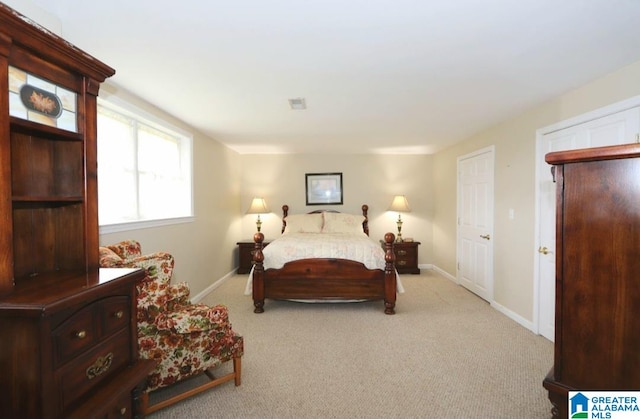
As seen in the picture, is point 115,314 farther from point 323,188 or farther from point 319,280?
point 323,188

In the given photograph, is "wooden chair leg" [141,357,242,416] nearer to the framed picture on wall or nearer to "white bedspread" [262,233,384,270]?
"white bedspread" [262,233,384,270]

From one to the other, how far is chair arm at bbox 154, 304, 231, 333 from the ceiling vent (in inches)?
77.5

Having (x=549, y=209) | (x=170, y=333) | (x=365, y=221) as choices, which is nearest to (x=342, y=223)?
(x=365, y=221)

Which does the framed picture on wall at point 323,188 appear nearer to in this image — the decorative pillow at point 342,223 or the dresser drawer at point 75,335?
the decorative pillow at point 342,223

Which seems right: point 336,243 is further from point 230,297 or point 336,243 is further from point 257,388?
point 257,388

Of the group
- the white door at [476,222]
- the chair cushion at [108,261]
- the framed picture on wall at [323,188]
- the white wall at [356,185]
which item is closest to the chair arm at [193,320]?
the chair cushion at [108,261]

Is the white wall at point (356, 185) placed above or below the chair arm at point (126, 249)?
above

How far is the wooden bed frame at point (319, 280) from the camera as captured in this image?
3.51 metres

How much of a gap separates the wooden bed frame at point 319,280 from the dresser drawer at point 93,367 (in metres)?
2.22

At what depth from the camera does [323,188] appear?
5723 mm

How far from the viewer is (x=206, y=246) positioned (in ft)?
13.8

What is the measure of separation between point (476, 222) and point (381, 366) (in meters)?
2.74

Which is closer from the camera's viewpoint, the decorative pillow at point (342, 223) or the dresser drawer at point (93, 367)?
the dresser drawer at point (93, 367)

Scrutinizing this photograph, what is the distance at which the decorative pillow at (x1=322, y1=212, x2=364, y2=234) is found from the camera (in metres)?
5.11
